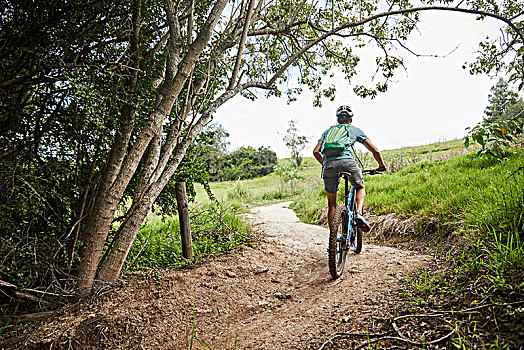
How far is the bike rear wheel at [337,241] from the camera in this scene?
126 inches

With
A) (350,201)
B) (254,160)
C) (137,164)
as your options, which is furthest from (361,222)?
(254,160)

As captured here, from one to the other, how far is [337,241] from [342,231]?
22 centimetres

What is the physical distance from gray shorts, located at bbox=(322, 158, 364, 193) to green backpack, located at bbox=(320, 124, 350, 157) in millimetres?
129

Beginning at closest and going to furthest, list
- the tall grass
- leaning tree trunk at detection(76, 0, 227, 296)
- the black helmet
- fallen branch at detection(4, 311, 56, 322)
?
fallen branch at detection(4, 311, 56, 322) → leaning tree trunk at detection(76, 0, 227, 296) → the black helmet → the tall grass

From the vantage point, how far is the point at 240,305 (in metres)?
3.42

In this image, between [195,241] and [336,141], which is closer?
[336,141]

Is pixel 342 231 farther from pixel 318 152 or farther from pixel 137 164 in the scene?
pixel 137 164

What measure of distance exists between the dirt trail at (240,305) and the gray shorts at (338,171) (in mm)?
1140

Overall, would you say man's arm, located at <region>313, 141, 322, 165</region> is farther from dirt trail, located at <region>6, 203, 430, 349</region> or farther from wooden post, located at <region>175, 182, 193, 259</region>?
wooden post, located at <region>175, 182, 193, 259</region>

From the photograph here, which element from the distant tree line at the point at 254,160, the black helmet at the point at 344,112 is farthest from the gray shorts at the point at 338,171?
the distant tree line at the point at 254,160

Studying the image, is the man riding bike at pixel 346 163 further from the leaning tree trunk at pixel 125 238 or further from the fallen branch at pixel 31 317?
the fallen branch at pixel 31 317

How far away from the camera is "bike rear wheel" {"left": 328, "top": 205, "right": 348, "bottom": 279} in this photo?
319 centimetres

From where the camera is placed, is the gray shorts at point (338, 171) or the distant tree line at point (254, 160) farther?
the distant tree line at point (254, 160)

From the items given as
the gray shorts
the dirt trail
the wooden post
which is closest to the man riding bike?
the gray shorts
